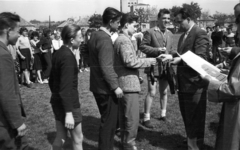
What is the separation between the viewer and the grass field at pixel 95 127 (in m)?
4.06

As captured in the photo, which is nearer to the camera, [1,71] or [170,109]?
[1,71]

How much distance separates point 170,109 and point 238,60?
142 inches

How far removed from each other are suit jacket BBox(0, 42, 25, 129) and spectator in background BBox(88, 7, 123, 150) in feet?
3.40

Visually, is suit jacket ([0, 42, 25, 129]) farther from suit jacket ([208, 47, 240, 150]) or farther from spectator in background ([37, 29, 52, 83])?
spectator in background ([37, 29, 52, 83])

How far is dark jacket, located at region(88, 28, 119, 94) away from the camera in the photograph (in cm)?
298

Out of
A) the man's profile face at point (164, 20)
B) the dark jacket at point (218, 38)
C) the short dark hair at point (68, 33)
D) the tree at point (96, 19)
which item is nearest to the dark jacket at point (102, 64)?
the short dark hair at point (68, 33)

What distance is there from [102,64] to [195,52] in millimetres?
1247

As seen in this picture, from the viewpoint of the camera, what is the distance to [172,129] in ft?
15.0

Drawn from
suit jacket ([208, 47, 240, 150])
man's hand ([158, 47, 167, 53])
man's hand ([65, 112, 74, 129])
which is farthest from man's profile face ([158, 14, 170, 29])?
man's hand ([65, 112, 74, 129])

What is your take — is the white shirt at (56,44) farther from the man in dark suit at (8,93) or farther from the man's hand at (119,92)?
the man in dark suit at (8,93)

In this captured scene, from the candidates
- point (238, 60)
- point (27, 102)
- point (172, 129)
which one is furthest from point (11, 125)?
point (27, 102)

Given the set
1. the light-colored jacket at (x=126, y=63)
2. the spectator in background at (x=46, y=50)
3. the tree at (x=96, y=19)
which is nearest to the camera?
the light-colored jacket at (x=126, y=63)

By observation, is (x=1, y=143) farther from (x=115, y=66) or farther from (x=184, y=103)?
(x=184, y=103)

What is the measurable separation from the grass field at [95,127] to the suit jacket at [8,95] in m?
1.76
